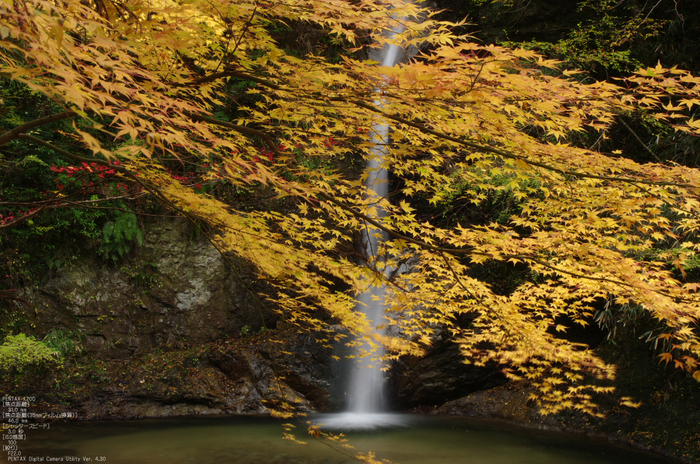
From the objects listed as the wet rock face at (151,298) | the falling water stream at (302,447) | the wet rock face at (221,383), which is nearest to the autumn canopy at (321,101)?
the falling water stream at (302,447)

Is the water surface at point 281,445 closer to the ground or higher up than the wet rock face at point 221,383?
closer to the ground

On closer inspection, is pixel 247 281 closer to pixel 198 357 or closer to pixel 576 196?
pixel 198 357

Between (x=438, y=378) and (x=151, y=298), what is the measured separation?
20.7 feet

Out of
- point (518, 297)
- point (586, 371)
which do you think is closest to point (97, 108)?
point (518, 297)

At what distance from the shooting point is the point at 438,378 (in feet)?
26.3

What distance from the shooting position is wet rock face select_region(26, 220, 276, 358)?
7930 millimetres

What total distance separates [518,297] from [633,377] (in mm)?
2559

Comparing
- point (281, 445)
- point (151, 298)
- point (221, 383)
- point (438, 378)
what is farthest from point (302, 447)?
point (151, 298)

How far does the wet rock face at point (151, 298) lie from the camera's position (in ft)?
26.0

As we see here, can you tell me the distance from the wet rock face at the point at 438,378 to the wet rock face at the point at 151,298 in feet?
10.9

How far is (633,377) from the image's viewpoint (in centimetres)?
651

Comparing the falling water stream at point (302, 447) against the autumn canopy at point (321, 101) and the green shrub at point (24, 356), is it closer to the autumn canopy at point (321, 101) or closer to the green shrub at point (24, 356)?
the green shrub at point (24, 356)

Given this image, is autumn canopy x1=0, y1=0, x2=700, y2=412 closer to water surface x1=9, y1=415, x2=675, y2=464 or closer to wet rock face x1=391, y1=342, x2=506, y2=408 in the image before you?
water surface x1=9, y1=415, x2=675, y2=464

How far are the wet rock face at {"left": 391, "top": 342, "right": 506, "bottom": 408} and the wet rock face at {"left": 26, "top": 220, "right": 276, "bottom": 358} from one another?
3.31m
